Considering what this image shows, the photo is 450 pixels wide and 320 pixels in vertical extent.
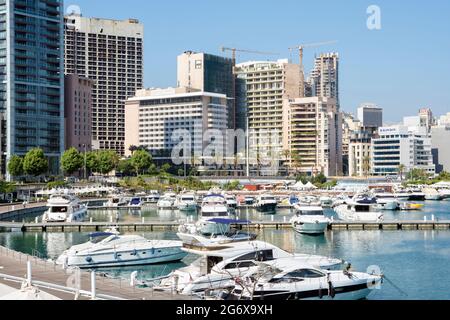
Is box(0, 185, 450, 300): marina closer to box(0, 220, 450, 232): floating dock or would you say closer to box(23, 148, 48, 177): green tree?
box(0, 220, 450, 232): floating dock

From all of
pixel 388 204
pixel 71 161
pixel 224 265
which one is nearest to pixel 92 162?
pixel 71 161

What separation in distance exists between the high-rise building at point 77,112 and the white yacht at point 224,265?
12303 cm

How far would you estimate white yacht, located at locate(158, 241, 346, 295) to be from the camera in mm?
27750

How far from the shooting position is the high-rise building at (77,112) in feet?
508

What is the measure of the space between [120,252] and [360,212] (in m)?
34.7

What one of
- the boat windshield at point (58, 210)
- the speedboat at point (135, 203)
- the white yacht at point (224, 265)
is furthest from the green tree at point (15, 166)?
the white yacht at point (224, 265)

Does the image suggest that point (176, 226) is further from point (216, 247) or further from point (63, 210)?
point (216, 247)

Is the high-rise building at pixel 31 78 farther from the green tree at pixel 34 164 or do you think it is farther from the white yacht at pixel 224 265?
the white yacht at pixel 224 265

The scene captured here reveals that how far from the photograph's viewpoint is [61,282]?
26000 millimetres

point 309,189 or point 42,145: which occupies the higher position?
point 42,145
